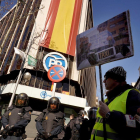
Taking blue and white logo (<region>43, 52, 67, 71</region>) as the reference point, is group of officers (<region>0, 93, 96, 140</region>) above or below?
below

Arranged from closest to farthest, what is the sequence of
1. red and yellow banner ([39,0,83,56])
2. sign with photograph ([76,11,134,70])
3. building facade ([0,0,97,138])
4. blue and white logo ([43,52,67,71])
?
sign with photograph ([76,11,134,70]) → building facade ([0,0,97,138]) → blue and white logo ([43,52,67,71]) → red and yellow banner ([39,0,83,56])

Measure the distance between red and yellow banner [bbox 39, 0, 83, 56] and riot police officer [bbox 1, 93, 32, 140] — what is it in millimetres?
15076

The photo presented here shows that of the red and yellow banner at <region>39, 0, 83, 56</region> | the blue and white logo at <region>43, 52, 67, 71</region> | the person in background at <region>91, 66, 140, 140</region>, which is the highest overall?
the red and yellow banner at <region>39, 0, 83, 56</region>

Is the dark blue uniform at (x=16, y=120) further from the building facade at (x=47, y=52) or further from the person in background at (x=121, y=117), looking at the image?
the building facade at (x=47, y=52)

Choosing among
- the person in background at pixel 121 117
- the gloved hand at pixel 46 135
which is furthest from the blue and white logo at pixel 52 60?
the person in background at pixel 121 117

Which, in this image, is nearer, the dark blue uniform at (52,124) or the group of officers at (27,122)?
the group of officers at (27,122)

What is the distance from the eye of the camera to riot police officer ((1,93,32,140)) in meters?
3.39

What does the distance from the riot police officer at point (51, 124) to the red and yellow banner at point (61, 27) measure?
15269 millimetres

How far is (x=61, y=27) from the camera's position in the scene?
19625 mm

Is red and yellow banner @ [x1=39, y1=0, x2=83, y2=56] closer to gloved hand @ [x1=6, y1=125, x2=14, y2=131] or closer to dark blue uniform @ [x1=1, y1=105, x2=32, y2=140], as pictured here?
dark blue uniform @ [x1=1, y1=105, x2=32, y2=140]

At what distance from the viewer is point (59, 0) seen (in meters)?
21.4

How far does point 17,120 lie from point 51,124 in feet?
3.41

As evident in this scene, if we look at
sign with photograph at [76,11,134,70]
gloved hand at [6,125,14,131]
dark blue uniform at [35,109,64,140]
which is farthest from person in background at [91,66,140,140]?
gloved hand at [6,125,14,131]

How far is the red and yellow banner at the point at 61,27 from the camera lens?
1859 cm
